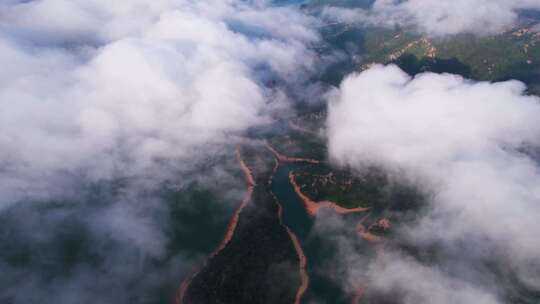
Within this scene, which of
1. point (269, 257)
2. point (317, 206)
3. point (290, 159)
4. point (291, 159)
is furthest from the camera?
point (290, 159)

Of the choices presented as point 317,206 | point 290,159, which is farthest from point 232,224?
point 290,159

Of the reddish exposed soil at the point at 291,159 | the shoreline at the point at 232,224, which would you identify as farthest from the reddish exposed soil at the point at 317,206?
the reddish exposed soil at the point at 291,159

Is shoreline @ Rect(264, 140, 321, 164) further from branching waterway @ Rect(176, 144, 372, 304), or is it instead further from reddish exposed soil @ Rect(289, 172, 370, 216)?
reddish exposed soil @ Rect(289, 172, 370, 216)

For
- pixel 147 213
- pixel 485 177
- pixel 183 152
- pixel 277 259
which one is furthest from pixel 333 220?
pixel 183 152

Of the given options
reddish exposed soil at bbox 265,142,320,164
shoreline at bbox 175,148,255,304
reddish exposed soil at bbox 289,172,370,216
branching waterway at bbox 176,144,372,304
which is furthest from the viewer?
reddish exposed soil at bbox 265,142,320,164

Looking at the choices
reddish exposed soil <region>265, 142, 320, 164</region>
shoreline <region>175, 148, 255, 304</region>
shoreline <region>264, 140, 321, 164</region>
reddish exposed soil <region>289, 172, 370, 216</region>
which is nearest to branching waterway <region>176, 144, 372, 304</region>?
shoreline <region>175, 148, 255, 304</region>

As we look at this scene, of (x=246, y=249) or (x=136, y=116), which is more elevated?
(x=246, y=249)

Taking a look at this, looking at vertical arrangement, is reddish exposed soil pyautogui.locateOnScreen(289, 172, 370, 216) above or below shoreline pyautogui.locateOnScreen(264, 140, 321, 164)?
above

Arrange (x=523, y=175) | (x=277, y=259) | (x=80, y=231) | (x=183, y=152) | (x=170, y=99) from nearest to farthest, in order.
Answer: (x=277, y=259) < (x=80, y=231) < (x=523, y=175) < (x=183, y=152) < (x=170, y=99)

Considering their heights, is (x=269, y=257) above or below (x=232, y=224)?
above

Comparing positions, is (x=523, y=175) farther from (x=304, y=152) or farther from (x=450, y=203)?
(x=304, y=152)

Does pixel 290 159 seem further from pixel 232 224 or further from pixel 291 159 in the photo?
pixel 232 224
